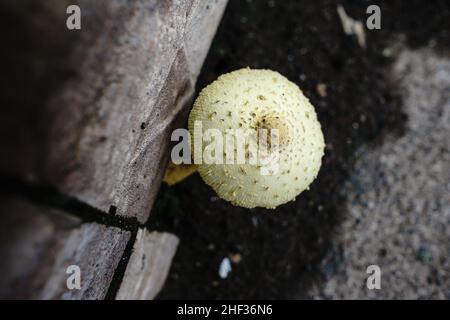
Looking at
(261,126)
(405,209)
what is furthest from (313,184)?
(261,126)

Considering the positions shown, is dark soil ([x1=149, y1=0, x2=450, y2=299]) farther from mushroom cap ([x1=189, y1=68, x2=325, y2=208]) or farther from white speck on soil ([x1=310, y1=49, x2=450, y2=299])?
mushroom cap ([x1=189, y1=68, x2=325, y2=208])

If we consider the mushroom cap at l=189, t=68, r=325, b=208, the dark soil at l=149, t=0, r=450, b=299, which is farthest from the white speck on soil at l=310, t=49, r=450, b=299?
the mushroom cap at l=189, t=68, r=325, b=208

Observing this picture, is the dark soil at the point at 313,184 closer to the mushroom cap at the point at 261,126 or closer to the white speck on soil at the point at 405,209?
the white speck on soil at the point at 405,209

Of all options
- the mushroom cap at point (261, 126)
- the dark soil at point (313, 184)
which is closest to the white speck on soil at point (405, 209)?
the dark soil at point (313, 184)

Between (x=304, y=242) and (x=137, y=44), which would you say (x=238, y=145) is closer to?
(x=137, y=44)

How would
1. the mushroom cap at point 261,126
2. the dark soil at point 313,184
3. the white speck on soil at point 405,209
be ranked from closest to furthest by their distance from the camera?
the mushroom cap at point 261,126, the dark soil at point 313,184, the white speck on soil at point 405,209
